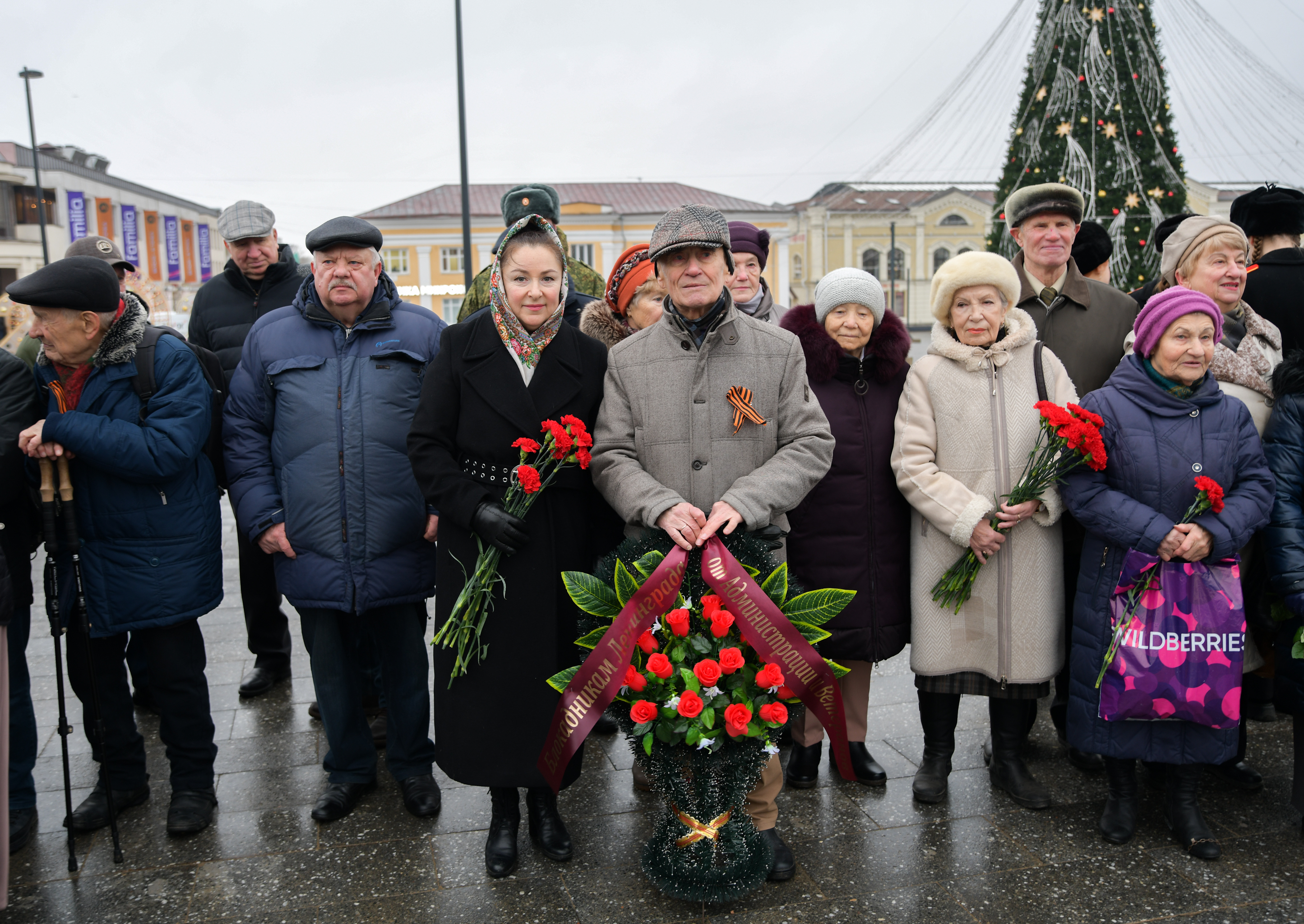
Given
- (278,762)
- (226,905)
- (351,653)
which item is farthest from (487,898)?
(278,762)

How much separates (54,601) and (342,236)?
1605 mm

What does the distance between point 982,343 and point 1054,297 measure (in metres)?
0.72

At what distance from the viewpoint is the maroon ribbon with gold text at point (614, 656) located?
2.79 meters

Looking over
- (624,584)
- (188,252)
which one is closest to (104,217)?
(188,252)

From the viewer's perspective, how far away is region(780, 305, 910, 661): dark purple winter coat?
3592mm

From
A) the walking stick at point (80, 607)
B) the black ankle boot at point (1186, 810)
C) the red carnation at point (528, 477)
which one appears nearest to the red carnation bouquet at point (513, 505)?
the red carnation at point (528, 477)

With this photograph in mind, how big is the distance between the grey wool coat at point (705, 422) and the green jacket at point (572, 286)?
2.17 ft

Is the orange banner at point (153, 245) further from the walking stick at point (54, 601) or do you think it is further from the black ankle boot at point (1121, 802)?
the black ankle boot at point (1121, 802)

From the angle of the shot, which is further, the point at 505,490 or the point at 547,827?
the point at 547,827

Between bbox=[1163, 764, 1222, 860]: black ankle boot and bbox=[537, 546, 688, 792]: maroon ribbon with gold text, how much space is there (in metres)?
1.95

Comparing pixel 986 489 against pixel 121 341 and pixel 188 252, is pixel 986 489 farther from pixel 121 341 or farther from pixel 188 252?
pixel 188 252

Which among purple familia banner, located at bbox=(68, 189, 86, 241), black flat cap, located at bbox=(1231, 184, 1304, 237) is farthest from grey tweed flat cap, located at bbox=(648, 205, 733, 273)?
purple familia banner, located at bbox=(68, 189, 86, 241)

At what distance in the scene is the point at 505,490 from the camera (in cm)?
315

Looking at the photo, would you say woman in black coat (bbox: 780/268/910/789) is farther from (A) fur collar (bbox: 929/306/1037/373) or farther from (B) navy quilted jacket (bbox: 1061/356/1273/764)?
(B) navy quilted jacket (bbox: 1061/356/1273/764)
